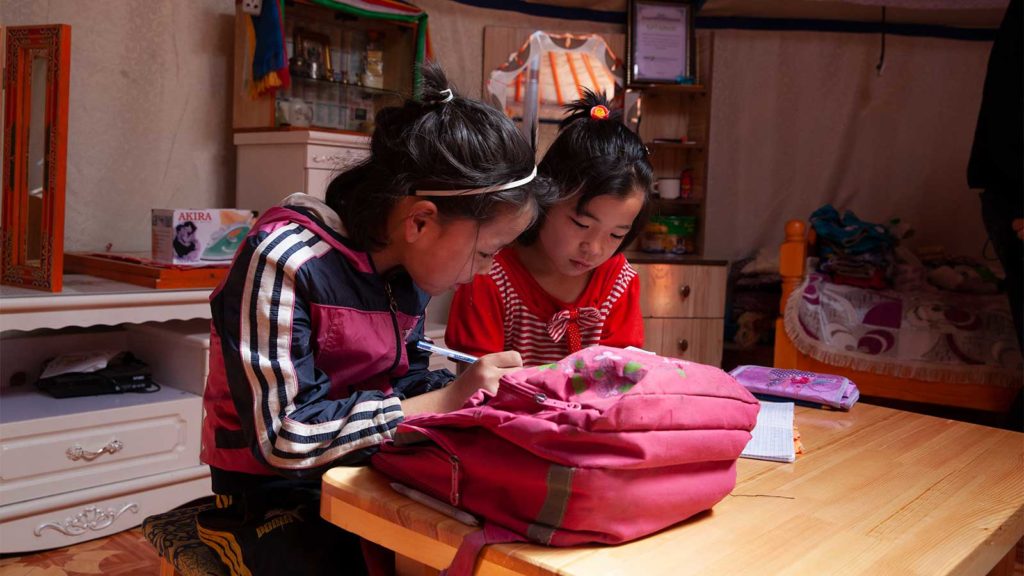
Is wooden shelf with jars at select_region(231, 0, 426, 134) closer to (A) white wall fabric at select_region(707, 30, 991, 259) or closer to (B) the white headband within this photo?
(A) white wall fabric at select_region(707, 30, 991, 259)

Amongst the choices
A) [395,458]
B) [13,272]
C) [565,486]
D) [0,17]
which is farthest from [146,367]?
[565,486]

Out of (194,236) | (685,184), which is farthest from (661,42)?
(194,236)

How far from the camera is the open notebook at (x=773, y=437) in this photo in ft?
3.71

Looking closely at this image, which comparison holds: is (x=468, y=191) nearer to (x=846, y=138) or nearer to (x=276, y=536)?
(x=276, y=536)

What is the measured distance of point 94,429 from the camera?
208 cm

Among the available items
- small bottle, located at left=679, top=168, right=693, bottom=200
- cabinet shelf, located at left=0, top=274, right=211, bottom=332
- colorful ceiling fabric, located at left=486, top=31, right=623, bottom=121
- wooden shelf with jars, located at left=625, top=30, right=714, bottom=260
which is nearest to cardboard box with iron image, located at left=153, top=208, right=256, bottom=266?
cabinet shelf, located at left=0, top=274, right=211, bottom=332

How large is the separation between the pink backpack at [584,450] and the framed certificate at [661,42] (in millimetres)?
3028

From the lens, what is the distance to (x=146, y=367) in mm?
2338

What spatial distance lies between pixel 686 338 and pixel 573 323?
1851 millimetres

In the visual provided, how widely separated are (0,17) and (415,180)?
192 cm

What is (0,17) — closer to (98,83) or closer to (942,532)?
(98,83)

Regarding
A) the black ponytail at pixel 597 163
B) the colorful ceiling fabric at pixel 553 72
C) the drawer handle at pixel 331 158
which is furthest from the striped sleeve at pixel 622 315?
the colorful ceiling fabric at pixel 553 72

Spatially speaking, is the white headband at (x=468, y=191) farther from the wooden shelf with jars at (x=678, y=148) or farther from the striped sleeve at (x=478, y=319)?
the wooden shelf with jars at (x=678, y=148)

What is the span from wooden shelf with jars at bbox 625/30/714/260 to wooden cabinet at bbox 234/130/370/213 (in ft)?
4.79
